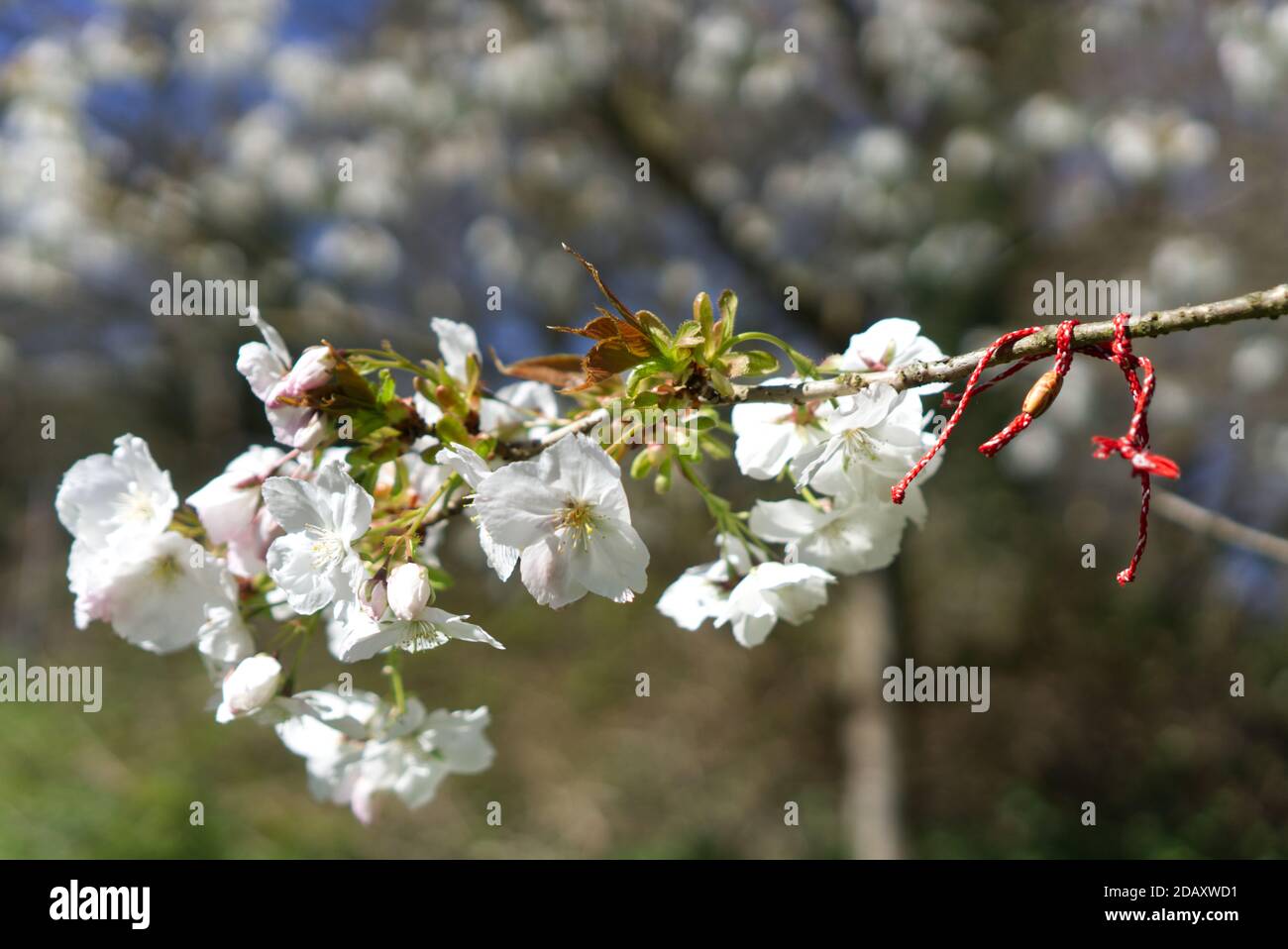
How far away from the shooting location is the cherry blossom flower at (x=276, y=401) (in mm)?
729

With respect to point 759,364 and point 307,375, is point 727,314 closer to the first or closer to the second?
point 759,364

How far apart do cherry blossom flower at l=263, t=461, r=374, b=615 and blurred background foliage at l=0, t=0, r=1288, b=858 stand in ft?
9.08

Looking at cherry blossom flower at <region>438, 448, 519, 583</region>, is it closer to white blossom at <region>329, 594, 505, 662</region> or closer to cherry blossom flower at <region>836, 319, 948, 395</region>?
white blossom at <region>329, 594, 505, 662</region>

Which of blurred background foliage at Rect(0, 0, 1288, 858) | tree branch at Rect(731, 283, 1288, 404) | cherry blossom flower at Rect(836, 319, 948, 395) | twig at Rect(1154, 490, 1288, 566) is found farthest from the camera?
blurred background foliage at Rect(0, 0, 1288, 858)

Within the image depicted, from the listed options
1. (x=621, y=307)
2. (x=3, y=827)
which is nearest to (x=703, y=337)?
(x=621, y=307)

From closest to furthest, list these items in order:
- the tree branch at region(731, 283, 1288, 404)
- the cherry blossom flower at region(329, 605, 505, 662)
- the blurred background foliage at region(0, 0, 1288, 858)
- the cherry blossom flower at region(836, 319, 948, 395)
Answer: the tree branch at region(731, 283, 1288, 404)
the cherry blossom flower at region(329, 605, 505, 662)
the cherry blossom flower at region(836, 319, 948, 395)
the blurred background foliage at region(0, 0, 1288, 858)

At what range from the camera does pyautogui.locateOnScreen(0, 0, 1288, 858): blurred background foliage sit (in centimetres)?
351

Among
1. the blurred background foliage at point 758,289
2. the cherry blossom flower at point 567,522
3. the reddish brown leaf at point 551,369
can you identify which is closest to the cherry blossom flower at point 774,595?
the cherry blossom flower at point 567,522

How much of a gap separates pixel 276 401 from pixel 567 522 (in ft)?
0.85

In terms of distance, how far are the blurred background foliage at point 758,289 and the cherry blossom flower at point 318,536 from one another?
277 centimetres

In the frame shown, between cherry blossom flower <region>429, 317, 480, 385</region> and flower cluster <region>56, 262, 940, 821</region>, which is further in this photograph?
cherry blossom flower <region>429, 317, 480, 385</region>

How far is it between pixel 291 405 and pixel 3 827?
380 cm

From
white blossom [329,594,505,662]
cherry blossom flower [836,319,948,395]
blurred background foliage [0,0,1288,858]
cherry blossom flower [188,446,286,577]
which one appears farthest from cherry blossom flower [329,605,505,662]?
blurred background foliage [0,0,1288,858]

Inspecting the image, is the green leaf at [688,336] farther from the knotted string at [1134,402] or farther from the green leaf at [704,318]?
the knotted string at [1134,402]
